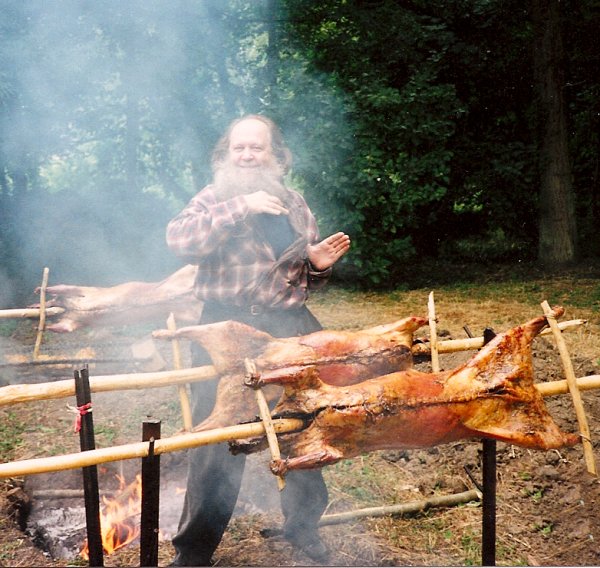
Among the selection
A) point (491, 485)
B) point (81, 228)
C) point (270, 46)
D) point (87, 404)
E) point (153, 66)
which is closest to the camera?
point (87, 404)

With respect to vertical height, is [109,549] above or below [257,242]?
below

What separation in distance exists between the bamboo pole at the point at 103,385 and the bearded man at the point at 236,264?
75 cm

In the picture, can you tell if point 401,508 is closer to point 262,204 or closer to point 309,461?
point 309,461

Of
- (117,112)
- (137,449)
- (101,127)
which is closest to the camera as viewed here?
(137,449)

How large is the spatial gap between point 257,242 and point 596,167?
1107cm

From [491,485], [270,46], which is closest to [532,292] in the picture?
[270,46]

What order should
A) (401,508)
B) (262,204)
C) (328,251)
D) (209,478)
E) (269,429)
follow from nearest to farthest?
(269,429), (262,204), (209,478), (328,251), (401,508)

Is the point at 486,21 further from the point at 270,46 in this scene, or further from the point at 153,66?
the point at 153,66

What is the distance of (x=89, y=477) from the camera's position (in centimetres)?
252

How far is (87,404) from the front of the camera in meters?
2.41

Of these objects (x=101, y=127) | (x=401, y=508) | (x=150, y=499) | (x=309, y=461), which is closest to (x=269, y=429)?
(x=309, y=461)

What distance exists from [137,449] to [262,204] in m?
1.36

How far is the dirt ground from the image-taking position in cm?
352

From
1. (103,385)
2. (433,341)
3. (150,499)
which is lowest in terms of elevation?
(150,499)
